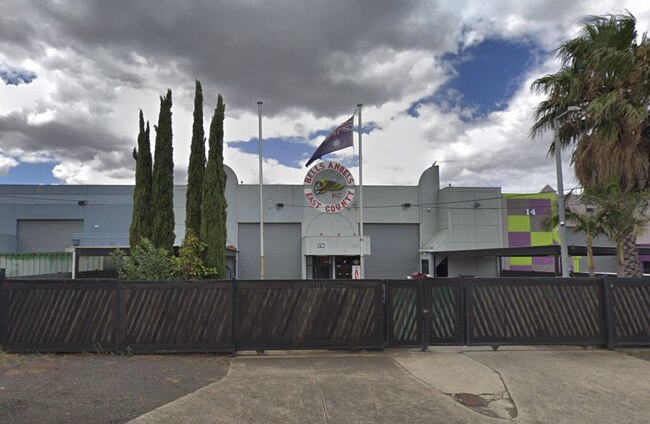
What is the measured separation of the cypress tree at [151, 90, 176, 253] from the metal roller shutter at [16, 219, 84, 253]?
20358 millimetres

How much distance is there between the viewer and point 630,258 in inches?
410

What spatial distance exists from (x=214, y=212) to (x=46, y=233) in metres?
23.6

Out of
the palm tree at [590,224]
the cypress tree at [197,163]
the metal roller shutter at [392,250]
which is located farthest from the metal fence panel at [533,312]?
the metal roller shutter at [392,250]

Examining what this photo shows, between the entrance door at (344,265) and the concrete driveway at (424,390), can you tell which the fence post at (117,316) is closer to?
the concrete driveway at (424,390)

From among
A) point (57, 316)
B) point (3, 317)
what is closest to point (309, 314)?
point (57, 316)

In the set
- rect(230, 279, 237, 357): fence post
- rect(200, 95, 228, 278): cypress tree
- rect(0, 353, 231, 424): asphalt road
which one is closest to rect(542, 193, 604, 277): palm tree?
rect(230, 279, 237, 357): fence post

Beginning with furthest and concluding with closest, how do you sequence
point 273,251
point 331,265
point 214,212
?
1. point 331,265
2. point 273,251
3. point 214,212

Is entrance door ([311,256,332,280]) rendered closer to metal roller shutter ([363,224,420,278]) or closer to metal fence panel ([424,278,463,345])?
metal roller shutter ([363,224,420,278])

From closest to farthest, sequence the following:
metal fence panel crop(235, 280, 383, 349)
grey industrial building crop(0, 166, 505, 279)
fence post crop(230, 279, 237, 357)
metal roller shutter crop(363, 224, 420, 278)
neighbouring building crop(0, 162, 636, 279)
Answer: fence post crop(230, 279, 237, 357), metal fence panel crop(235, 280, 383, 349), neighbouring building crop(0, 162, 636, 279), grey industrial building crop(0, 166, 505, 279), metal roller shutter crop(363, 224, 420, 278)

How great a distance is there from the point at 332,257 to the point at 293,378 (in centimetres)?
1926

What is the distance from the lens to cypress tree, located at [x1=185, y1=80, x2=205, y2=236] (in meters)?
11.3

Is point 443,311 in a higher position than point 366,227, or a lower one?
lower

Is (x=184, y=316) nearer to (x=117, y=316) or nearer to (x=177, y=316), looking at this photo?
(x=177, y=316)

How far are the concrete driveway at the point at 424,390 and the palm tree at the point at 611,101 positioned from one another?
5.51 meters
